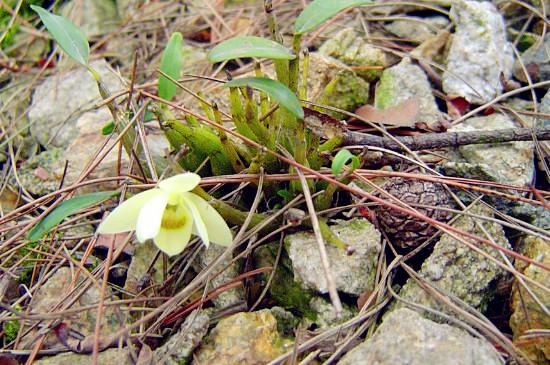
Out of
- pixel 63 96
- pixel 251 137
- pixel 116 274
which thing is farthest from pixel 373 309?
pixel 63 96

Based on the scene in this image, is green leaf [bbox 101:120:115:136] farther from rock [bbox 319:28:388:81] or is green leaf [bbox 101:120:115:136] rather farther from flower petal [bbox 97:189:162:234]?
rock [bbox 319:28:388:81]

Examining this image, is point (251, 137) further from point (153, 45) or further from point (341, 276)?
point (153, 45)

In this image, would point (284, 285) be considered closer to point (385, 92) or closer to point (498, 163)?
point (498, 163)

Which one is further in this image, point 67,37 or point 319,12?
point 67,37

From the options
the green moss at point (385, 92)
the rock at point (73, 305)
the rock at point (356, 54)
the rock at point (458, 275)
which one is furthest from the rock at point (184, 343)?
the rock at point (356, 54)

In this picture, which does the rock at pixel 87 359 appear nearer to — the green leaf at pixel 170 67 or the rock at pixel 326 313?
the rock at pixel 326 313

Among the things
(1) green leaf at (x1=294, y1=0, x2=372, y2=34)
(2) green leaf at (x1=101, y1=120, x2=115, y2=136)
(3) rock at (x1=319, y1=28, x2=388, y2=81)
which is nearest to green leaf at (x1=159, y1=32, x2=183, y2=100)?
(2) green leaf at (x1=101, y1=120, x2=115, y2=136)

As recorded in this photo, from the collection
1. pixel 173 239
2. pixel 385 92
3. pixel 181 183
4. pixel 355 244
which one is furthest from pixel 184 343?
pixel 385 92
